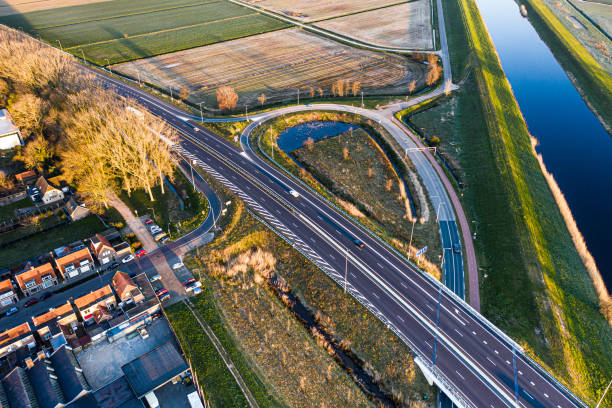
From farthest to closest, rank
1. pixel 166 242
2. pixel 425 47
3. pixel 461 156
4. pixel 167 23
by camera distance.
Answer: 1. pixel 167 23
2. pixel 425 47
3. pixel 461 156
4. pixel 166 242

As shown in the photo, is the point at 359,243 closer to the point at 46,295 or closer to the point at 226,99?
the point at 46,295

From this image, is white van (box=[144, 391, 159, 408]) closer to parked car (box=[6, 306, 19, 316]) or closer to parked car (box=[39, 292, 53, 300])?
parked car (box=[39, 292, 53, 300])

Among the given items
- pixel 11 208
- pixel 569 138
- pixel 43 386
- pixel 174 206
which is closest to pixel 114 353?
pixel 43 386

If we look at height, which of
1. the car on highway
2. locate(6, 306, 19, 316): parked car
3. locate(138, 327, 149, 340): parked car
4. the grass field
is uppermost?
the grass field

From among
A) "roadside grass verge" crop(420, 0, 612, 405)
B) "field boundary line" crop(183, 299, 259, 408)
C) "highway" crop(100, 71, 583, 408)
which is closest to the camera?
"highway" crop(100, 71, 583, 408)

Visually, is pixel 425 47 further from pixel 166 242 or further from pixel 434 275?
pixel 166 242

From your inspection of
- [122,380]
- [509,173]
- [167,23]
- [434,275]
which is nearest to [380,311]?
[434,275]

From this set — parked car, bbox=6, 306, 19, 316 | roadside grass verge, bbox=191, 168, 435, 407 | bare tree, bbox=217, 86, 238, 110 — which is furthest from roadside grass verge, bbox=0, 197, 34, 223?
bare tree, bbox=217, 86, 238, 110
